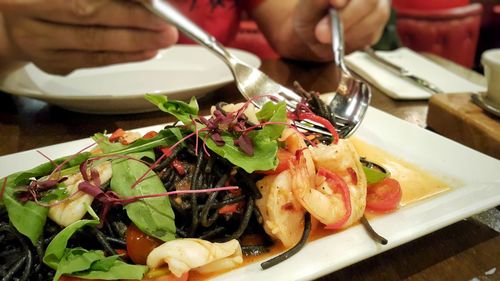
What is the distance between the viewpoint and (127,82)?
247 cm

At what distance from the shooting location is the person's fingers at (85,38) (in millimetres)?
2201

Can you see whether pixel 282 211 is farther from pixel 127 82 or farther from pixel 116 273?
pixel 127 82

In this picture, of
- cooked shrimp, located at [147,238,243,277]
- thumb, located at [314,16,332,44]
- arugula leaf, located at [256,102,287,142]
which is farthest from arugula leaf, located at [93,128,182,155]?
thumb, located at [314,16,332,44]

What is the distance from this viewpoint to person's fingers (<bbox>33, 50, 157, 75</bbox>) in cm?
231

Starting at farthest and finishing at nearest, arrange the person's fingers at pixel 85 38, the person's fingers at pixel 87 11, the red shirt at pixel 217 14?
the red shirt at pixel 217 14 < the person's fingers at pixel 85 38 < the person's fingers at pixel 87 11

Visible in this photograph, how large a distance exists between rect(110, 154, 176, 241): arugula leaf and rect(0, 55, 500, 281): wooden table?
0.45 metres

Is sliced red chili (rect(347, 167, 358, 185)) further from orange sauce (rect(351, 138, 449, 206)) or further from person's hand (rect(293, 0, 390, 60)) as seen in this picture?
person's hand (rect(293, 0, 390, 60))

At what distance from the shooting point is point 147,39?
232 cm

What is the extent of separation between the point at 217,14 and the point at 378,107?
190cm

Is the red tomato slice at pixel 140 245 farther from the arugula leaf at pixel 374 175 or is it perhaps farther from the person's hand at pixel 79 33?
the person's hand at pixel 79 33

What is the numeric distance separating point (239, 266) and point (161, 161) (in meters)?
A: 0.44

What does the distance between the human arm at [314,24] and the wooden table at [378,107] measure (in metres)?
0.15

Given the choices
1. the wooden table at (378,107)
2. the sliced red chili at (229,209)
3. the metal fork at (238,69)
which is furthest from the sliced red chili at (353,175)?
the metal fork at (238,69)

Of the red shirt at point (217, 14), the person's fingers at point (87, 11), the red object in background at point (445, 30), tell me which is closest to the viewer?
the person's fingers at point (87, 11)
